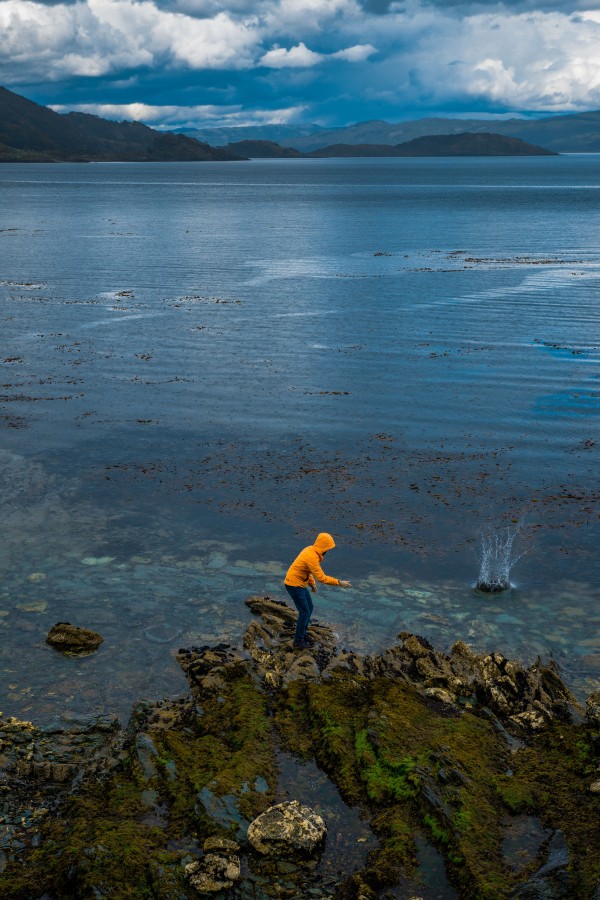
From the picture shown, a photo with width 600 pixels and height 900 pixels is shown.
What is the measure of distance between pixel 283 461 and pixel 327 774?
15790mm

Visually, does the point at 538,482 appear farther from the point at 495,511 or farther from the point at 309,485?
the point at 309,485

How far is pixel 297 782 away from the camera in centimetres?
1328

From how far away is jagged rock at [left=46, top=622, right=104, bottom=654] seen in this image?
1733 centimetres

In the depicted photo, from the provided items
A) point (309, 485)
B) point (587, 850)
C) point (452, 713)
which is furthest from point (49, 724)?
point (309, 485)

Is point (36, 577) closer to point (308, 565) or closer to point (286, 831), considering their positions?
point (308, 565)

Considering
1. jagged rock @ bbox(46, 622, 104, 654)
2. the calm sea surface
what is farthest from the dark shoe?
jagged rock @ bbox(46, 622, 104, 654)

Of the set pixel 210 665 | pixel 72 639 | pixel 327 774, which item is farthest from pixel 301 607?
pixel 72 639

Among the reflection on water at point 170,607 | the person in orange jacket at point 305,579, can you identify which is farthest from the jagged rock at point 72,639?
the person in orange jacket at point 305,579

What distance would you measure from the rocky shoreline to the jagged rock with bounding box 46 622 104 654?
2422 mm

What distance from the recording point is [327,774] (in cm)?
1351

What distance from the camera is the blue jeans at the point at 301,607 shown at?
1730 cm

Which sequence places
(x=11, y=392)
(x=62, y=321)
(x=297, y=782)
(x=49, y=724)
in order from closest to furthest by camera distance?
(x=297, y=782) → (x=49, y=724) → (x=11, y=392) → (x=62, y=321)

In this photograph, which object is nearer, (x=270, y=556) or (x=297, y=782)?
(x=297, y=782)

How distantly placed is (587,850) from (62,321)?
4525cm
